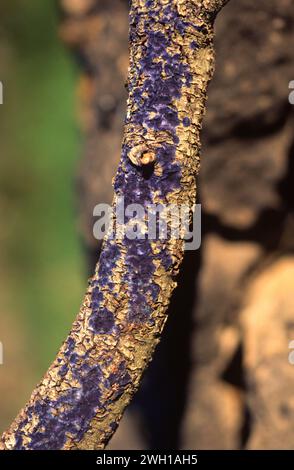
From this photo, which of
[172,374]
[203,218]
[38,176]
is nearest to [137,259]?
[203,218]

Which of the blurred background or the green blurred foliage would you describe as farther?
the green blurred foliage

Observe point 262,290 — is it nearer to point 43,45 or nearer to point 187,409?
point 187,409

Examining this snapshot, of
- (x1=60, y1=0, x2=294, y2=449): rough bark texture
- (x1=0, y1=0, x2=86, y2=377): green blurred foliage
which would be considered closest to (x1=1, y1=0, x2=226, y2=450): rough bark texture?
(x1=60, y1=0, x2=294, y2=449): rough bark texture

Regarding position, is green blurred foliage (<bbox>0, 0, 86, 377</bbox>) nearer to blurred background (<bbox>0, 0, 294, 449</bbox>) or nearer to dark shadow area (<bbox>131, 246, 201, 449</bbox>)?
blurred background (<bbox>0, 0, 294, 449</bbox>)

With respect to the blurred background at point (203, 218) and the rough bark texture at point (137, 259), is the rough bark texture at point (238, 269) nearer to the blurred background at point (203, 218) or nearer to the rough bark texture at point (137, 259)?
the blurred background at point (203, 218)

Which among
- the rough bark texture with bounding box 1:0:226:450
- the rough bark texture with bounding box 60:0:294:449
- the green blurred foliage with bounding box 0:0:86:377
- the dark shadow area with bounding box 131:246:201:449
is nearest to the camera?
the rough bark texture with bounding box 1:0:226:450

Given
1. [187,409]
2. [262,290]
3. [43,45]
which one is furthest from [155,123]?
[43,45]
